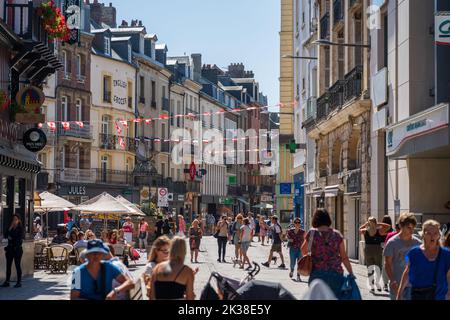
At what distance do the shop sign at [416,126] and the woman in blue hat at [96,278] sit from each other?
1155 centimetres

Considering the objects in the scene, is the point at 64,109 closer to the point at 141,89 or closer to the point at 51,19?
the point at 141,89

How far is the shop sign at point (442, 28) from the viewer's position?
2038 centimetres

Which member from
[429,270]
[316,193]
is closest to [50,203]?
[316,193]

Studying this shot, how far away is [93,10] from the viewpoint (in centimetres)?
7294

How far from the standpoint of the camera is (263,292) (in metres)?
Result: 10.1

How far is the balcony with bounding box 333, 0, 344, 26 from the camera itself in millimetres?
35713

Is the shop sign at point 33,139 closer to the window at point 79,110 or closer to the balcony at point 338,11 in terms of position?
the balcony at point 338,11

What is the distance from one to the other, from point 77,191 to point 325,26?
24904 millimetres

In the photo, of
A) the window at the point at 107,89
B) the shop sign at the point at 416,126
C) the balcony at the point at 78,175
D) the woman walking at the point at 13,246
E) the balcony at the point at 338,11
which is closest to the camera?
the shop sign at the point at 416,126

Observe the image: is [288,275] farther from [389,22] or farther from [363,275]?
[389,22]

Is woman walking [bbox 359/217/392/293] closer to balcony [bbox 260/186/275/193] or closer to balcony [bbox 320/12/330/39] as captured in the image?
balcony [bbox 320/12/330/39]

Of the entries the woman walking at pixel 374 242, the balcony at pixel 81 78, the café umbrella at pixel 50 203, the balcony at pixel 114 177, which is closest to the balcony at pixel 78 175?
the balcony at pixel 114 177

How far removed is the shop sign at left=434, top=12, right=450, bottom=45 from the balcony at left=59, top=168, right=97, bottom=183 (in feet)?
134
